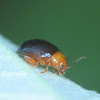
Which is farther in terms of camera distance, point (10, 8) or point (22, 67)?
point (10, 8)

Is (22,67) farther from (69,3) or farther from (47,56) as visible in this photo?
(69,3)

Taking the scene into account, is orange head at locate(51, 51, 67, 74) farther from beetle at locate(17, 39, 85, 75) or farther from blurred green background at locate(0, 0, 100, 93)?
blurred green background at locate(0, 0, 100, 93)

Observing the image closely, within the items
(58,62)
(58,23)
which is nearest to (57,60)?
(58,62)

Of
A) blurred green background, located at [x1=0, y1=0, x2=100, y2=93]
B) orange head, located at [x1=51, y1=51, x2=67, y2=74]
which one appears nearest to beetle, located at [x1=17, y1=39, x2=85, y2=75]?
orange head, located at [x1=51, y1=51, x2=67, y2=74]

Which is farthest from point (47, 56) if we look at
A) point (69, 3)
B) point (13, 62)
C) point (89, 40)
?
point (69, 3)

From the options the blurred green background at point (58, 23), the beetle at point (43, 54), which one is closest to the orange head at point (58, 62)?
the beetle at point (43, 54)

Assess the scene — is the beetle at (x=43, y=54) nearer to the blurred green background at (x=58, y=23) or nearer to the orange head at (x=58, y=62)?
the orange head at (x=58, y=62)
